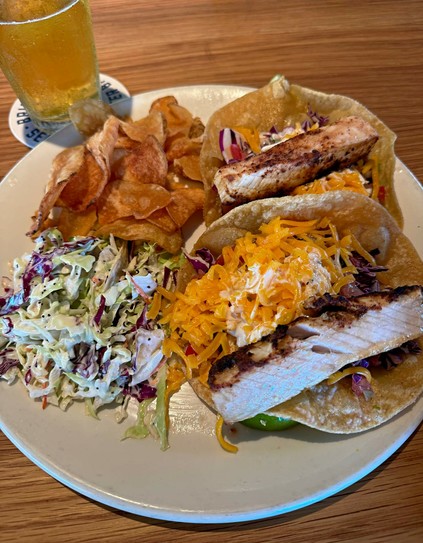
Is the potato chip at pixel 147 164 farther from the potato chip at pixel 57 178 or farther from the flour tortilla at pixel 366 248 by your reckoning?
the flour tortilla at pixel 366 248

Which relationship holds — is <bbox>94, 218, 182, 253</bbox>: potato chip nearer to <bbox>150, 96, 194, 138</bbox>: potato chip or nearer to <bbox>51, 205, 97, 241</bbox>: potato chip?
<bbox>51, 205, 97, 241</bbox>: potato chip

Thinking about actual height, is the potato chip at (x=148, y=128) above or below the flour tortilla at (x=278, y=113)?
above

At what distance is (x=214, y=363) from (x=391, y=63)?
7.19 ft

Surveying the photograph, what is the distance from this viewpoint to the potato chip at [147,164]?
6.47 ft

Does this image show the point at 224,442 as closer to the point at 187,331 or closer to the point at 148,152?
the point at 187,331

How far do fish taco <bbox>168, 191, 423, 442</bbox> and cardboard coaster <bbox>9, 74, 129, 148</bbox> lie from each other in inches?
46.7

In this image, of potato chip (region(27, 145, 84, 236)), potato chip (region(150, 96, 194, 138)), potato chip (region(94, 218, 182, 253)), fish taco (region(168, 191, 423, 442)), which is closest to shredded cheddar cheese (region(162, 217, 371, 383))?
fish taco (region(168, 191, 423, 442))

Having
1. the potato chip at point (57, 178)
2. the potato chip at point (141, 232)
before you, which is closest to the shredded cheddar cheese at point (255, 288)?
the potato chip at point (141, 232)

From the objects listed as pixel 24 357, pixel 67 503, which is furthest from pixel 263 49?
pixel 67 503

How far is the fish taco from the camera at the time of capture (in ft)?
4.59

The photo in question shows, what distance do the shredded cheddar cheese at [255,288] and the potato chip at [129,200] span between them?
0.39 metres

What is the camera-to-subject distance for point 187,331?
1.58 metres

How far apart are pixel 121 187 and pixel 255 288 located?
796 millimetres

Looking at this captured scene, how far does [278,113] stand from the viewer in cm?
219
